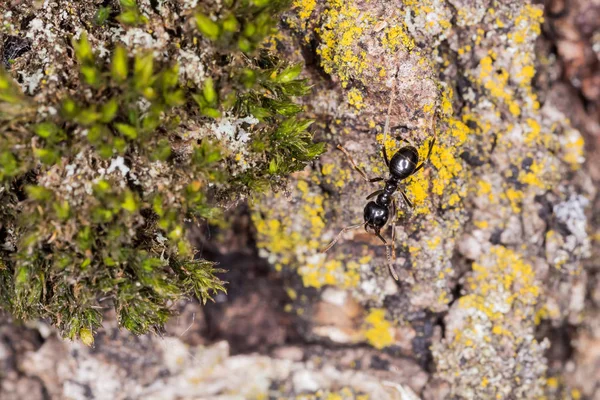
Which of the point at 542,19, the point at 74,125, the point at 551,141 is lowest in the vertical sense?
the point at 74,125

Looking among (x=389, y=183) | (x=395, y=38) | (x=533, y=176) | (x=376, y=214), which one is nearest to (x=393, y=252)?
(x=376, y=214)

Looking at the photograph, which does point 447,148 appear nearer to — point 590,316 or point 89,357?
point 590,316

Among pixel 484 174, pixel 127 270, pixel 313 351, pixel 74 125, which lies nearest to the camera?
pixel 74 125

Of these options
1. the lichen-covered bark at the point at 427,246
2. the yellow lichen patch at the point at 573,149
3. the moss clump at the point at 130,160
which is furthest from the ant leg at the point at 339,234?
the yellow lichen patch at the point at 573,149

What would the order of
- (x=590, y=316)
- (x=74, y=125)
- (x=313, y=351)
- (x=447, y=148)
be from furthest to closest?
(x=590, y=316), (x=313, y=351), (x=447, y=148), (x=74, y=125)

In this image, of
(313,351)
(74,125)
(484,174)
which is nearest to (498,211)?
(484,174)

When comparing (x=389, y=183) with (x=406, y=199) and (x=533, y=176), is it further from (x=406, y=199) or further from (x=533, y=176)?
(x=533, y=176)
